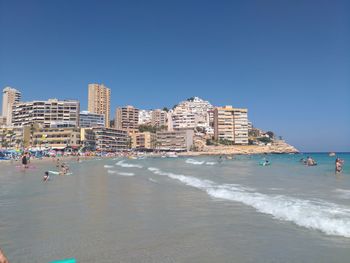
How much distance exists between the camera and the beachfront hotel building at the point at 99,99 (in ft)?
586

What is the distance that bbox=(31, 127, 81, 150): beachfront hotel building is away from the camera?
11188 centimetres

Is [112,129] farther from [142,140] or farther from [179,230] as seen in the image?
[179,230]

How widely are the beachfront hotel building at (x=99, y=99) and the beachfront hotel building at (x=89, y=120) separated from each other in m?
36.2

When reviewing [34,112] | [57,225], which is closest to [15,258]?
[57,225]

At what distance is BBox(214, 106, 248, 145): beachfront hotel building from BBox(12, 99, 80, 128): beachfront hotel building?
76477 mm

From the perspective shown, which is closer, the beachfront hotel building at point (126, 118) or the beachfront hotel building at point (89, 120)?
the beachfront hotel building at point (89, 120)

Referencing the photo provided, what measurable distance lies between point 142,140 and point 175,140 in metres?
17.3

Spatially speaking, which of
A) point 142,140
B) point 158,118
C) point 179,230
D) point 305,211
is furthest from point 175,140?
point 179,230

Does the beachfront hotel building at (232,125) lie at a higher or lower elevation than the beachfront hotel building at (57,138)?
higher

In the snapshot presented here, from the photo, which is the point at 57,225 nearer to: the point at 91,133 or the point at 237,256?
the point at 237,256

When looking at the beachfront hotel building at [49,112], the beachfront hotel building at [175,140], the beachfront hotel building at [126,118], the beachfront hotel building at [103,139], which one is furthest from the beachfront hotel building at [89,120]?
the beachfront hotel building at [175,140]

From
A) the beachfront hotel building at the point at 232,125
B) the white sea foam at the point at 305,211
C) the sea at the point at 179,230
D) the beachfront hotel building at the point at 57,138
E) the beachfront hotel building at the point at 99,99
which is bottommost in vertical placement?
the sea at the point at 179,230

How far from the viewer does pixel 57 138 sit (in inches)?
4473

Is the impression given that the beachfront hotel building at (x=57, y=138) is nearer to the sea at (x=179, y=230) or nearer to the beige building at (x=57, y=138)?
the beige building at (x=57, y=138)
